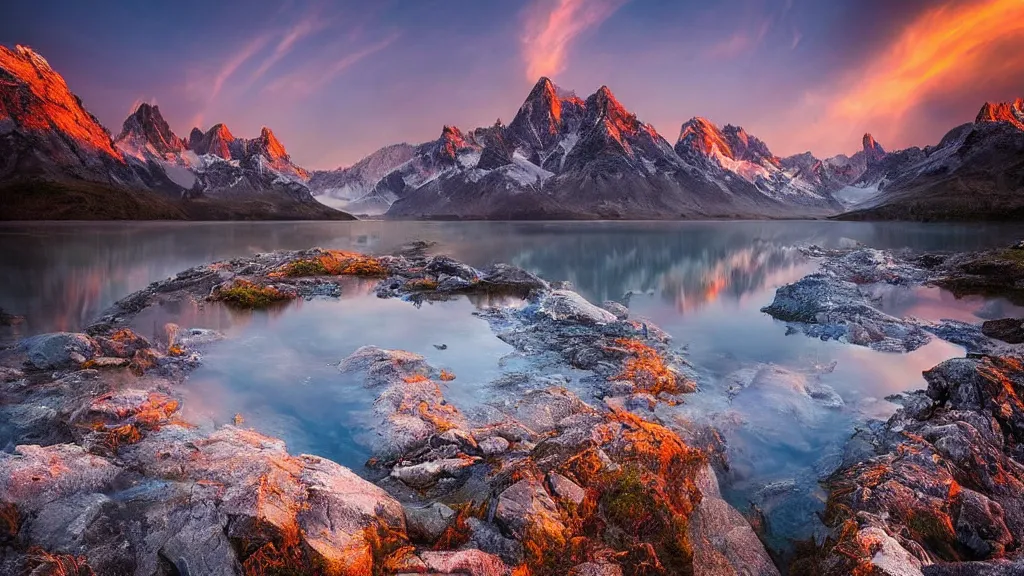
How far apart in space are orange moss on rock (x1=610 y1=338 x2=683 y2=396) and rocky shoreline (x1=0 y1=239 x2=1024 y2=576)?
75 millimetres

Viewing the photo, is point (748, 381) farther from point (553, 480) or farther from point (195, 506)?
point (195, 506)

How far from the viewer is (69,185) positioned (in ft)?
645

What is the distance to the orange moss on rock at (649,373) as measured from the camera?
11.7 metres

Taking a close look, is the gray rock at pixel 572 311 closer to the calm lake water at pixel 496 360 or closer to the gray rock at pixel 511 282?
the calm lake water at pixel 496 360

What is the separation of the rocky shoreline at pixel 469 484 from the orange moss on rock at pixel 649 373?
75 mm

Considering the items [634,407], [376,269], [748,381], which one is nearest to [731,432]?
[634,407]

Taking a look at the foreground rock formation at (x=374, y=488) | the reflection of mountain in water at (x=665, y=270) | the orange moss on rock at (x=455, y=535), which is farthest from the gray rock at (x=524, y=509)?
the reflection of mountain in water at (x=665, y=270)

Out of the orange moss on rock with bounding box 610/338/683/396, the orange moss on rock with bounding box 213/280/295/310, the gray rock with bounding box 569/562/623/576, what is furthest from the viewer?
the orange moss on rock with bounding box 213/280/295/310

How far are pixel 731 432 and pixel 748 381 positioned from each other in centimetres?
348

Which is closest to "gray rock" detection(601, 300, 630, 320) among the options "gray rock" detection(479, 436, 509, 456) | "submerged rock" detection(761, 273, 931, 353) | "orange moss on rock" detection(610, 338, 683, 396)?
"orange moss on rock" detection(610, 338, 683, 396)

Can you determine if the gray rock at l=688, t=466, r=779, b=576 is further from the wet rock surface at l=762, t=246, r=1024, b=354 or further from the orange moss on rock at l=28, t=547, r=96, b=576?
the wet rock surface at l=762, t=246, r=1024, b=354

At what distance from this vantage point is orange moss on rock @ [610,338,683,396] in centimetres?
1169

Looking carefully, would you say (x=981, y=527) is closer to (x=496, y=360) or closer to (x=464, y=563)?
(x=464, y=563)

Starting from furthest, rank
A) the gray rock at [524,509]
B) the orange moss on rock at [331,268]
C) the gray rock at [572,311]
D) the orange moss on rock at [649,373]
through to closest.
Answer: the orange moss on rock at [331,268], the gray rock at [572,311], the orange moss on rock at [649,373], the gray rock at [524,509]
